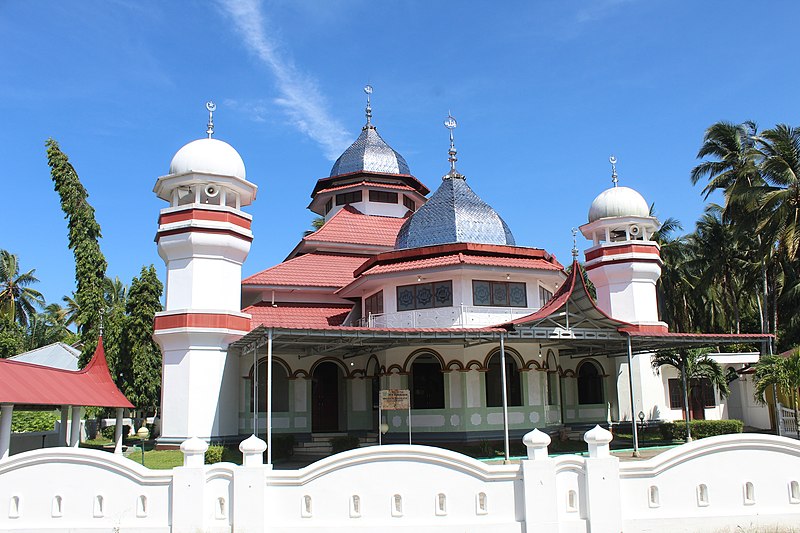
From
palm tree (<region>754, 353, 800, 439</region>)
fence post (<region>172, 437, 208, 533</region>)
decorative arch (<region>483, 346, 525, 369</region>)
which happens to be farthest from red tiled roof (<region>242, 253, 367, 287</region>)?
fence post (<region>172, 437, 208, 533</region>)

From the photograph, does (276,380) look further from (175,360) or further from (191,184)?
(191,184)

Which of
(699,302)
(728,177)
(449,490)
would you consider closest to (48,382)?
(449,490)

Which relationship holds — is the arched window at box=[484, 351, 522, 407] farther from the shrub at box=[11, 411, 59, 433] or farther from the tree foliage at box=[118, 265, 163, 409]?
the shrub at box=[11, 411, 59, 433]

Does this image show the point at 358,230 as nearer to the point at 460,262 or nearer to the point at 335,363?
the point at 335,363

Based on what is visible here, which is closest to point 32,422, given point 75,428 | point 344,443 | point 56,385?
point 75,428

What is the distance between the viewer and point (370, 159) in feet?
114

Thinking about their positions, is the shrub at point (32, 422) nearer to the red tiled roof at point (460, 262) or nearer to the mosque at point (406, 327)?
the mosque at point (406, 327)

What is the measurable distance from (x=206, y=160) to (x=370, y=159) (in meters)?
12.1

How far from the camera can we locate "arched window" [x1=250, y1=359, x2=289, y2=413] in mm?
23984

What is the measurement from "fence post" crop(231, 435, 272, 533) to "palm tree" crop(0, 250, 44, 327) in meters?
52.1

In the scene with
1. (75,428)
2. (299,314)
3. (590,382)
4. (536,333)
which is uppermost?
(299,314)

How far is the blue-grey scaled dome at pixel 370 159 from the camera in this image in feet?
114

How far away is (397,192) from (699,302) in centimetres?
2198

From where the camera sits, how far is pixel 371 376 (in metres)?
24.7
